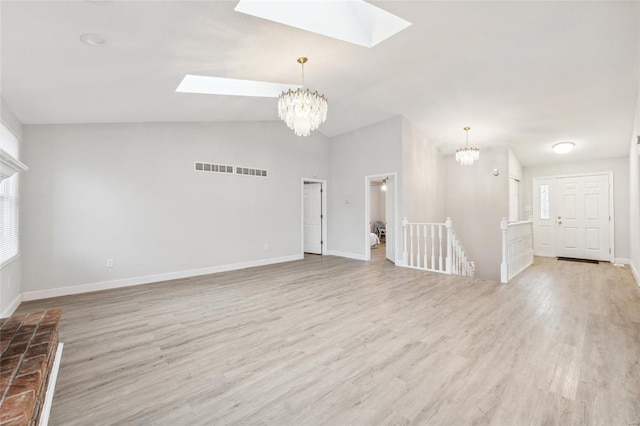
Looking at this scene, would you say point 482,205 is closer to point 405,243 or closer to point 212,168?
point 405,243

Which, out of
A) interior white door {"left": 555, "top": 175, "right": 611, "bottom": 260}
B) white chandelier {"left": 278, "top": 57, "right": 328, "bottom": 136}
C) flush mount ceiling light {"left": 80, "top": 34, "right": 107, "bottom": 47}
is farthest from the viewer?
interior white door {"left": 555, "top": 175, "right": 611, "bottom": 260}

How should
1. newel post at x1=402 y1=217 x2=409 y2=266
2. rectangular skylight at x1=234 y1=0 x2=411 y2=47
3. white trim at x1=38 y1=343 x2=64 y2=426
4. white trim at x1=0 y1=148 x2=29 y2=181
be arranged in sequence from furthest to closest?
1. newel post at x1=402 y1=217 x2=409 y2=266
2. rectangular skylight at x1=234 y1=0 x2=411 y2=47
3. white trim at x1=0 y1=148 x2=29 y2=181
4. white trim at x1=38 y1=343 x2=64 y2=426

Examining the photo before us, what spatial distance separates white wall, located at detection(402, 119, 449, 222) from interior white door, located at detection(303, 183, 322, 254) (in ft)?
8.19

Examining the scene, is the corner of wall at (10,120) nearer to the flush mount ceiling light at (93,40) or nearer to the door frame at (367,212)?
the flush mount ceiling light at (93,40)

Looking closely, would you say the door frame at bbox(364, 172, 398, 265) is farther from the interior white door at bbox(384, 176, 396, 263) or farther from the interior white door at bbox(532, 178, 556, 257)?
the interior white door at bbox(532, 178, 556, 257)

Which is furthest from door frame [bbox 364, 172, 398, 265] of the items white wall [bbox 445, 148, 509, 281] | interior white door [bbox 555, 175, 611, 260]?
interior white door [bbox 555, 175, 611, 260]

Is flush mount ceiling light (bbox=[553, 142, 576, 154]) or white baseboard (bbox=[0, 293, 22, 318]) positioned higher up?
flush mount ceiling light (bbox=[553, 142, 576, 154])

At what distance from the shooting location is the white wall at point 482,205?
6797 millimetres

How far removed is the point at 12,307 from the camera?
3484mm

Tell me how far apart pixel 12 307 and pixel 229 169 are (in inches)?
146

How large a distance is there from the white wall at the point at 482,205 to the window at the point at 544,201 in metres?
1.73

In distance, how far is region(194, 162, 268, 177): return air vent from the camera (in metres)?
5.45

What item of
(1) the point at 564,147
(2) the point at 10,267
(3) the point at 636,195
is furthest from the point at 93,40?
(1) the point at 564,147

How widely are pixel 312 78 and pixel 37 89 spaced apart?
334 cm
